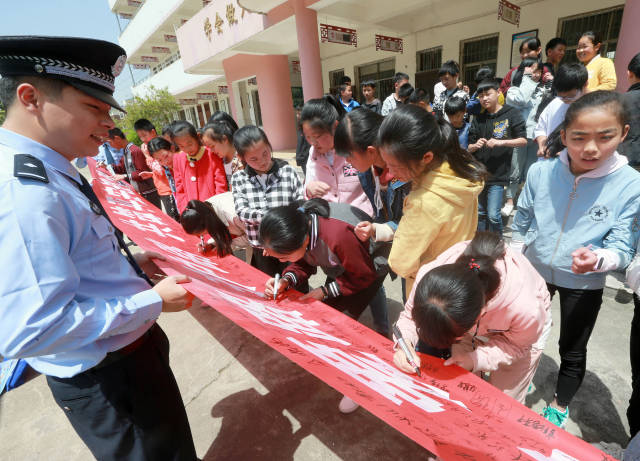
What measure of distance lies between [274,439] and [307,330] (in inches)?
31.3

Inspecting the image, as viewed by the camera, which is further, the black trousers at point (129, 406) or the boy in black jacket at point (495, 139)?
the boy in black jacket at point (495, 139)

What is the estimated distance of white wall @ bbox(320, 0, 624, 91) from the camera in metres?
6.49

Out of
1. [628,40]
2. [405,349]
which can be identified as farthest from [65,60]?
[628,40]

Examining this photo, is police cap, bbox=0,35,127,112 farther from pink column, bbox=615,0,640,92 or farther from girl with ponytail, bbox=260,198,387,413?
pink column, bbox=615,0,640,92

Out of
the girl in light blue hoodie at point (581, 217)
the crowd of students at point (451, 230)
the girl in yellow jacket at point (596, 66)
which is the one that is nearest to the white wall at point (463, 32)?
the girl in yellow jacket at point (596, 66)

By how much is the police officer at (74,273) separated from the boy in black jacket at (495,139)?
3.04 metres

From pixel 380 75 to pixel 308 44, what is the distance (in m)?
4.44

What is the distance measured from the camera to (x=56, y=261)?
2.36 ft

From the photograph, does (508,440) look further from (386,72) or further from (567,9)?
(386,72)

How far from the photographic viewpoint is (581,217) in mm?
1292

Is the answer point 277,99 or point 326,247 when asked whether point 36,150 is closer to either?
point 326,247

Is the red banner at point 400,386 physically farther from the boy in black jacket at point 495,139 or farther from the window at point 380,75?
the window at point 380,75

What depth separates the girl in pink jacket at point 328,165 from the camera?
6.23 feet

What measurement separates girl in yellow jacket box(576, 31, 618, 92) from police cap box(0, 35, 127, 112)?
392 centimetres
